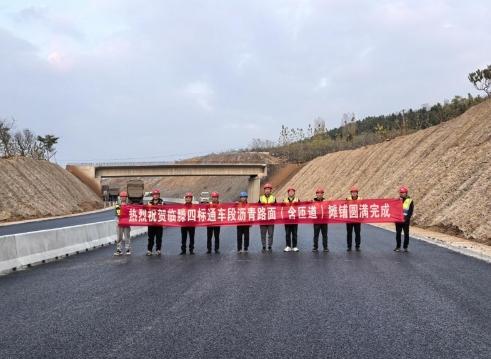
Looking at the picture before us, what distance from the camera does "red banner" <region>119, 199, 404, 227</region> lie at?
18.2 m

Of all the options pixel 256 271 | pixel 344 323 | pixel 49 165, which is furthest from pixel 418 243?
pixel 49 165

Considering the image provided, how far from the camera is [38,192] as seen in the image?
198ft

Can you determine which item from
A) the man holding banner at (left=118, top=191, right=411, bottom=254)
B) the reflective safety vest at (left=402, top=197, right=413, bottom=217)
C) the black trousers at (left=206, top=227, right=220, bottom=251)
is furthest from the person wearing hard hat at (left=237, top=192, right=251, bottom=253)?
the reflective safety vest at (left=402, top=197, right=413, bottom=217)

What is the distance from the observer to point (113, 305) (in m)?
8.94

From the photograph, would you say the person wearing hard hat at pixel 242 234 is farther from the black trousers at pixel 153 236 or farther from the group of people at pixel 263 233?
the black trousers at pixel 153 236

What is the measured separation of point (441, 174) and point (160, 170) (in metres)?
54.0

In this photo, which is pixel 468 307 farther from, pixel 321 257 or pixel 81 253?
pixel 81 253

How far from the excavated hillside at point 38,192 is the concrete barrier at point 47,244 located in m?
30.8

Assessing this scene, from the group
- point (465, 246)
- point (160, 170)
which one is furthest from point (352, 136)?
point (465, 246)

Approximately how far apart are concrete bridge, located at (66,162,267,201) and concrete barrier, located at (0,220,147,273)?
193 feet

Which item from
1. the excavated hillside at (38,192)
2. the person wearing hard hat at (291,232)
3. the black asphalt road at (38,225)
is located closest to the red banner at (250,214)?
the person wearing hard hat at (291,232)

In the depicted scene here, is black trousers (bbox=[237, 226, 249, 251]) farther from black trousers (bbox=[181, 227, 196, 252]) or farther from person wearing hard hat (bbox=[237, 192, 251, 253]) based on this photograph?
black trousers (bbox=[181, 227, 196, 252])

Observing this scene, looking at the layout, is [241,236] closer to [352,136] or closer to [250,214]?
[250,214]

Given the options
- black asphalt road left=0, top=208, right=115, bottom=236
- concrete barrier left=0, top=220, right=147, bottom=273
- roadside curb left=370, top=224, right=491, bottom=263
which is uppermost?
concrete barrier left=0, top=220, right=147, bottom=273
